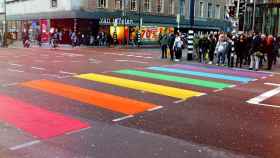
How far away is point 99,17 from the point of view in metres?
44.0

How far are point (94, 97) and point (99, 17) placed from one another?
3379cm

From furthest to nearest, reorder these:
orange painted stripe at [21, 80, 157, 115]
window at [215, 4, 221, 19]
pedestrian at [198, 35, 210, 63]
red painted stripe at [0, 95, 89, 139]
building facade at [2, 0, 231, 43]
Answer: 1. window at [215, 4, 221, 19]
2. building facade at [2, 0, 231, 43]
3. pedestrian at [198, 35, 210, 63]
4. orange painted stripe at [21, 80, 157, 115]
5. red painted stripe at [0, 95, 89, 139]

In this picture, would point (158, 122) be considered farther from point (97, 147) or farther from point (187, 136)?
point (97, 147)

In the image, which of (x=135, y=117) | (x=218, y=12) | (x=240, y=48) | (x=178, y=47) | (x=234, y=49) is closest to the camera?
(x=135, y=117)

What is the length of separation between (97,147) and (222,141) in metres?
2.16

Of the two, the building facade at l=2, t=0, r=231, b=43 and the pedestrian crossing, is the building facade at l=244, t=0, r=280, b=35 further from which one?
the pedestrian crossing

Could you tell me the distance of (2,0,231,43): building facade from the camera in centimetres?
4412

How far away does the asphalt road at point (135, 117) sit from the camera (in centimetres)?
676

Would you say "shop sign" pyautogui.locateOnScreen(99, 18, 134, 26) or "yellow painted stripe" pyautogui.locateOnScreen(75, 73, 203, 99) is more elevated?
"shop sign" pyautogui.locateOnScreen(99, 18, 134, 26)

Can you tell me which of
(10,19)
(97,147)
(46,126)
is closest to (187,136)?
(97,147)

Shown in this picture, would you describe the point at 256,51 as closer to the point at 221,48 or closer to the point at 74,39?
the point at 221,48

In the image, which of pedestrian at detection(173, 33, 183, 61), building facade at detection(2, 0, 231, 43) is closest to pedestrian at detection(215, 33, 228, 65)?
pedestrian at detection(173, 33, 183, 61)

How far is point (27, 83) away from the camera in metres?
13.3

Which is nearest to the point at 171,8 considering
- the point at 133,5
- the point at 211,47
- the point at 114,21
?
the point at 133,5
